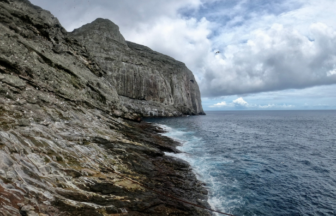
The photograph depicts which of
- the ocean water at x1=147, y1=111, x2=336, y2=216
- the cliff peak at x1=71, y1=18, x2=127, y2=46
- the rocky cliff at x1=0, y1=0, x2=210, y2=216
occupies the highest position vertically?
the cliff peak at x1=71, y1=18, x2=127, y2=46

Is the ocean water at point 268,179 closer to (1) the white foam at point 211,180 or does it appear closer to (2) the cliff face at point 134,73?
(1) the white foam at point 211,180

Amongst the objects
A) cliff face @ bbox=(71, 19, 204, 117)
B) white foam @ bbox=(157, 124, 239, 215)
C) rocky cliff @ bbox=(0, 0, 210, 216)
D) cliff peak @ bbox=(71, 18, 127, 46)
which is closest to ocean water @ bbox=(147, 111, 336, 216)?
white foam @ bbox=(157, 124, 239, 215)

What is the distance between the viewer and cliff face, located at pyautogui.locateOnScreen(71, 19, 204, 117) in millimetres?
84125

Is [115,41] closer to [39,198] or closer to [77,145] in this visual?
[77,145]

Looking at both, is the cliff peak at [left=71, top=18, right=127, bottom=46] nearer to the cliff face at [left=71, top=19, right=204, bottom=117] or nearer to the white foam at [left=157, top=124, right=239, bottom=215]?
the cliff face at [left=71, top=19, right=204, bottom=117]

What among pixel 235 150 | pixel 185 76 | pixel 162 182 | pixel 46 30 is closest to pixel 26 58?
pixel 46 30

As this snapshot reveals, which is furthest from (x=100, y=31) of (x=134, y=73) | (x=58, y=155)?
(x=58, y=155)

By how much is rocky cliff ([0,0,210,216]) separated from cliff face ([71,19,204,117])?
47.1 meters

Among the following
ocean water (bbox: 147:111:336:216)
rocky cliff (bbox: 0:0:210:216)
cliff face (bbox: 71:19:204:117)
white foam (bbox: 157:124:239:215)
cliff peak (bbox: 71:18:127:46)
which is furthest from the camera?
cliff peak (bbox: 71:18:127:46)

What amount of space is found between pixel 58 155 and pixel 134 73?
7966 centimetres

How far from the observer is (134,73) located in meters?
89.4

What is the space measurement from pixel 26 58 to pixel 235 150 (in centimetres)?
3382

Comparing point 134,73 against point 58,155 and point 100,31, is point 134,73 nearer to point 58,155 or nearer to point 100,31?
point 100,31

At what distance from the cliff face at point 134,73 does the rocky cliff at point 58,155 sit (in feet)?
155
